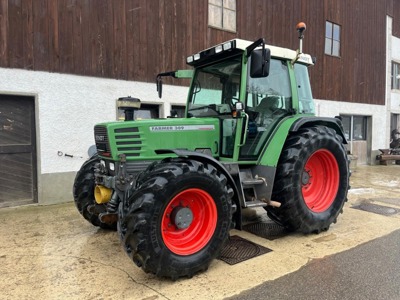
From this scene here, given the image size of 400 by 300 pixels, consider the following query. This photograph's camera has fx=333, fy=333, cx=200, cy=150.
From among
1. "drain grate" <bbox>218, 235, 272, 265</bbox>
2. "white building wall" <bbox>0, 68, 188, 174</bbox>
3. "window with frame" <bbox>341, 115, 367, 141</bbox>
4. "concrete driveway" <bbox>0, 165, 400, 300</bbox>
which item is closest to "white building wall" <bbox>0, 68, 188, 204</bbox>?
"white building wall" <bbox>0, 68, 188, 174</bbox>

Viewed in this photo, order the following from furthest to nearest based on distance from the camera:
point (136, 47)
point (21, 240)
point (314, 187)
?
point (136, 47), point (314, 187), point (21, 240)

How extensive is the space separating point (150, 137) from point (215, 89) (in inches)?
49.9

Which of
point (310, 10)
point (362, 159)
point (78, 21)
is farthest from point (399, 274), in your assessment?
point (362, 159)

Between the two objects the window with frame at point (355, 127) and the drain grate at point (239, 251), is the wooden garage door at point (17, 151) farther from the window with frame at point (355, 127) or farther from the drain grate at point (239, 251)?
the window with frame at point (355, 127)

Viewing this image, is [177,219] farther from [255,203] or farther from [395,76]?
[395,76]

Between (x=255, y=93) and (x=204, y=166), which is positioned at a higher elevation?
(x=255, y=93)

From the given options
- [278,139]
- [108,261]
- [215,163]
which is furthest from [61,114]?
[278,139]

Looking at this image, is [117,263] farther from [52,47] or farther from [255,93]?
[52,47]

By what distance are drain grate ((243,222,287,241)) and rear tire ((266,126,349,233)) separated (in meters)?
0.23

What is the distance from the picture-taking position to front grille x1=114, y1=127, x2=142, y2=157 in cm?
350

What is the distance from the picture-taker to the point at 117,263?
11.5ft

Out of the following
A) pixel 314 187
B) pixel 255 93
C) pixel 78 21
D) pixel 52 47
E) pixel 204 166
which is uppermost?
pixel 78 21

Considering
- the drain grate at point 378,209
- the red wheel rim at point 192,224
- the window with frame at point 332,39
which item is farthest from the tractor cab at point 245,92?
the window with frame at point 332,39

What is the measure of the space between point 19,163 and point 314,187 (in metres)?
5.18
